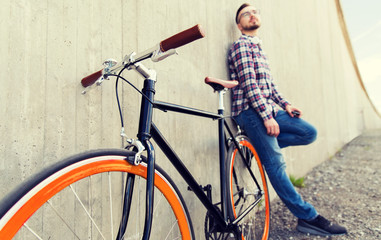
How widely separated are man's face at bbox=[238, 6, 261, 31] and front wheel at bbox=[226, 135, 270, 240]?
92cm

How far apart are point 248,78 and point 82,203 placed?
4.49 feet

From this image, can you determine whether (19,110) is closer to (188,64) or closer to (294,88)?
(188,64)

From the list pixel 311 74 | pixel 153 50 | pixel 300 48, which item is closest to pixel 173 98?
pixel 153 50

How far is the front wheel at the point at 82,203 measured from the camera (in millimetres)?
612

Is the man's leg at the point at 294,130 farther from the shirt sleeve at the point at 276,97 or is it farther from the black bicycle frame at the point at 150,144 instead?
the black bicycle frame at the point at 150,144

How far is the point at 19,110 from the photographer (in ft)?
3.12

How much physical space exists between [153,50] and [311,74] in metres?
4.11

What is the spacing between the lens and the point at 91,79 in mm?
1015

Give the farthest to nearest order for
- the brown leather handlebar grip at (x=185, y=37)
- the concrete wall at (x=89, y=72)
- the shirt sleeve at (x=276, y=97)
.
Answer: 1. the shirt sleeve at (x=276, y=97)
2. the concrete wall at (x=89, y=72)
3. the brown leather handlebar grip at (x=185, y=37)

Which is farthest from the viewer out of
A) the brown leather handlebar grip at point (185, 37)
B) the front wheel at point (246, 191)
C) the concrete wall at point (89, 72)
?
the front wheel at point (246, 191)

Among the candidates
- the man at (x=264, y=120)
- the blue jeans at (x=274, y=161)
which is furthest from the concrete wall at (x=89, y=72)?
the blue jeans at (x=274, y=161)

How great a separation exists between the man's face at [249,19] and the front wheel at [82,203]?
1.51m

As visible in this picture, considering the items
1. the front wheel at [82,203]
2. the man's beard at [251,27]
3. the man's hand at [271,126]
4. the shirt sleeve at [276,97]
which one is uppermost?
the man's beard at [251,27]

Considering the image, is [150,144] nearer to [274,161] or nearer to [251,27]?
[274,161]
